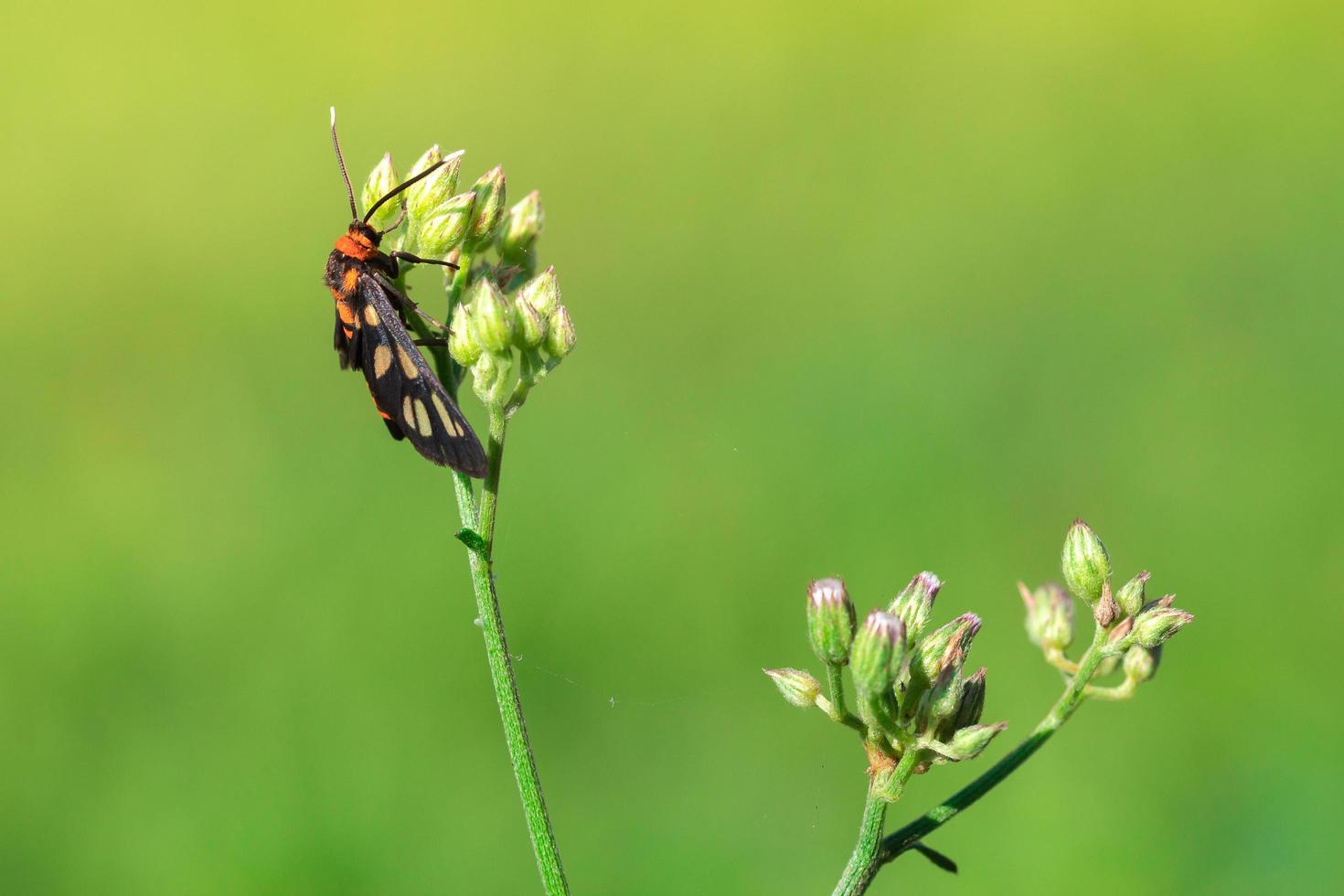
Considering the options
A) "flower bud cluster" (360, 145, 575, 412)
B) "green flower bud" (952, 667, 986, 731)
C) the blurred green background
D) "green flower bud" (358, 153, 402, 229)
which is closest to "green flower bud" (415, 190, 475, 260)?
"flower bud cluster" (360, 145, 575, 412)

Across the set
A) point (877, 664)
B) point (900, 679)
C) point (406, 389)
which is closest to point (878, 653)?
point (877, 664)

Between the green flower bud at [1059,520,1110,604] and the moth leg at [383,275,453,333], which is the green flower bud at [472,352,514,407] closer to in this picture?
the moth leg at [383,275,453,333]

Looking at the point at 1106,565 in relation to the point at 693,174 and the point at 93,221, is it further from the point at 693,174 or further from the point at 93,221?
the point at 93,221

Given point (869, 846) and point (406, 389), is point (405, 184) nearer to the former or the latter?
point (406, 389)

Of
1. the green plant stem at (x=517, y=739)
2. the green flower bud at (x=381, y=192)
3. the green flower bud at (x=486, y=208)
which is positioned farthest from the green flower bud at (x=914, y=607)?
the green flower bud at (x=381, y=192)

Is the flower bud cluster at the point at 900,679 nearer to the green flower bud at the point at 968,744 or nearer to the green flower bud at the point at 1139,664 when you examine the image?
the green flower bud at the point at 968,744
